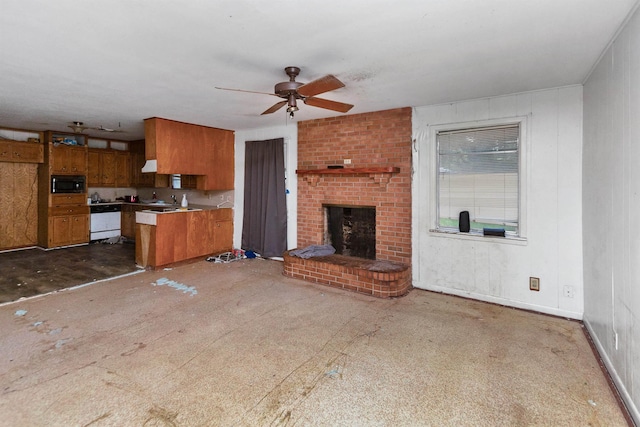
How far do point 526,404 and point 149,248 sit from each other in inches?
196

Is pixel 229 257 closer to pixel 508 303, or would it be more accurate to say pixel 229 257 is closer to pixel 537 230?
pixel 508 303

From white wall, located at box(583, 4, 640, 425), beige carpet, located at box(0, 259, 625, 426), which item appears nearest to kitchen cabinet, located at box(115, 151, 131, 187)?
beige carpet, located at box(0, 259, 625, 426)

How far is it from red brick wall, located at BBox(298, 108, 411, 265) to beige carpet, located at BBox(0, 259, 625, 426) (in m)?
1.05

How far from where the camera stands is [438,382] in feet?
7.13

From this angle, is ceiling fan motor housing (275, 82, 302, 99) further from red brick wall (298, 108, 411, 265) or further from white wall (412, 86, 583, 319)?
white wall (412, 86, 583, 319)

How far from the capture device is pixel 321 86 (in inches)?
101

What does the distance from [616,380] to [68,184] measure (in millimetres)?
8493

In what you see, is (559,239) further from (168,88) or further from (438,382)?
(168,88)

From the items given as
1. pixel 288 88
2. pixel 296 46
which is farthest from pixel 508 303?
pixel 296 46

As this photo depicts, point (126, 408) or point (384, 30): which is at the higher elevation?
point (384, 30)

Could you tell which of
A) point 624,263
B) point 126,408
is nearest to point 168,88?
point 126,408

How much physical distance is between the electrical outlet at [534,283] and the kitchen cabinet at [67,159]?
321 inches

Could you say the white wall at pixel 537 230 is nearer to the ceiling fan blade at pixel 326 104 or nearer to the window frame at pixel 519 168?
the window frame at pixel 519 168

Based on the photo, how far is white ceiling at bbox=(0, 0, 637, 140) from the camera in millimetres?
1954
